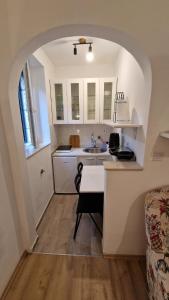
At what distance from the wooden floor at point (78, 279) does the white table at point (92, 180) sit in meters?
0.75

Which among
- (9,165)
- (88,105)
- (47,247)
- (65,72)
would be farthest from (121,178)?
(65,72)

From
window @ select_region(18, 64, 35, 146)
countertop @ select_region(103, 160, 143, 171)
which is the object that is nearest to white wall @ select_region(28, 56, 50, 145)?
window @ select_region(18, 64, 35, 146)

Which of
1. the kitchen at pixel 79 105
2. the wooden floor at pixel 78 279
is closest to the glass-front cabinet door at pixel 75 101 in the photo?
the kitchen at pixel 79 105

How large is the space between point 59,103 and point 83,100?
50 cm

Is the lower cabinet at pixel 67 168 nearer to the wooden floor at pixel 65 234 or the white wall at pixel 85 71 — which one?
the wooden floor at pixel 65 234

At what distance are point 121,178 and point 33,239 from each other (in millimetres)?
1303

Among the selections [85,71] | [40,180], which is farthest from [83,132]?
[40,180]

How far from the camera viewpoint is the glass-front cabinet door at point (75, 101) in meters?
2.90

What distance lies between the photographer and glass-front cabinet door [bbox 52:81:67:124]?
115 inches

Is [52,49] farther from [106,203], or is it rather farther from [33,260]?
[33,260]

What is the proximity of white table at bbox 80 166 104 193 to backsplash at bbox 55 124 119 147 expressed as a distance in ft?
4.36

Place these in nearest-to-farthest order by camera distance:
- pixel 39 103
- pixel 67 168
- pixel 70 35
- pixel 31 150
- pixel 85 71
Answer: pixel 70 35 < pixel 31 150 < pixel 39 103 < pixel 67 168 < pixel 85 71

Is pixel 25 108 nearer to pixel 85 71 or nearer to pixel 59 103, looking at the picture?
pixel 59 103

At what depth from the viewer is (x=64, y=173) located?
2910mm
